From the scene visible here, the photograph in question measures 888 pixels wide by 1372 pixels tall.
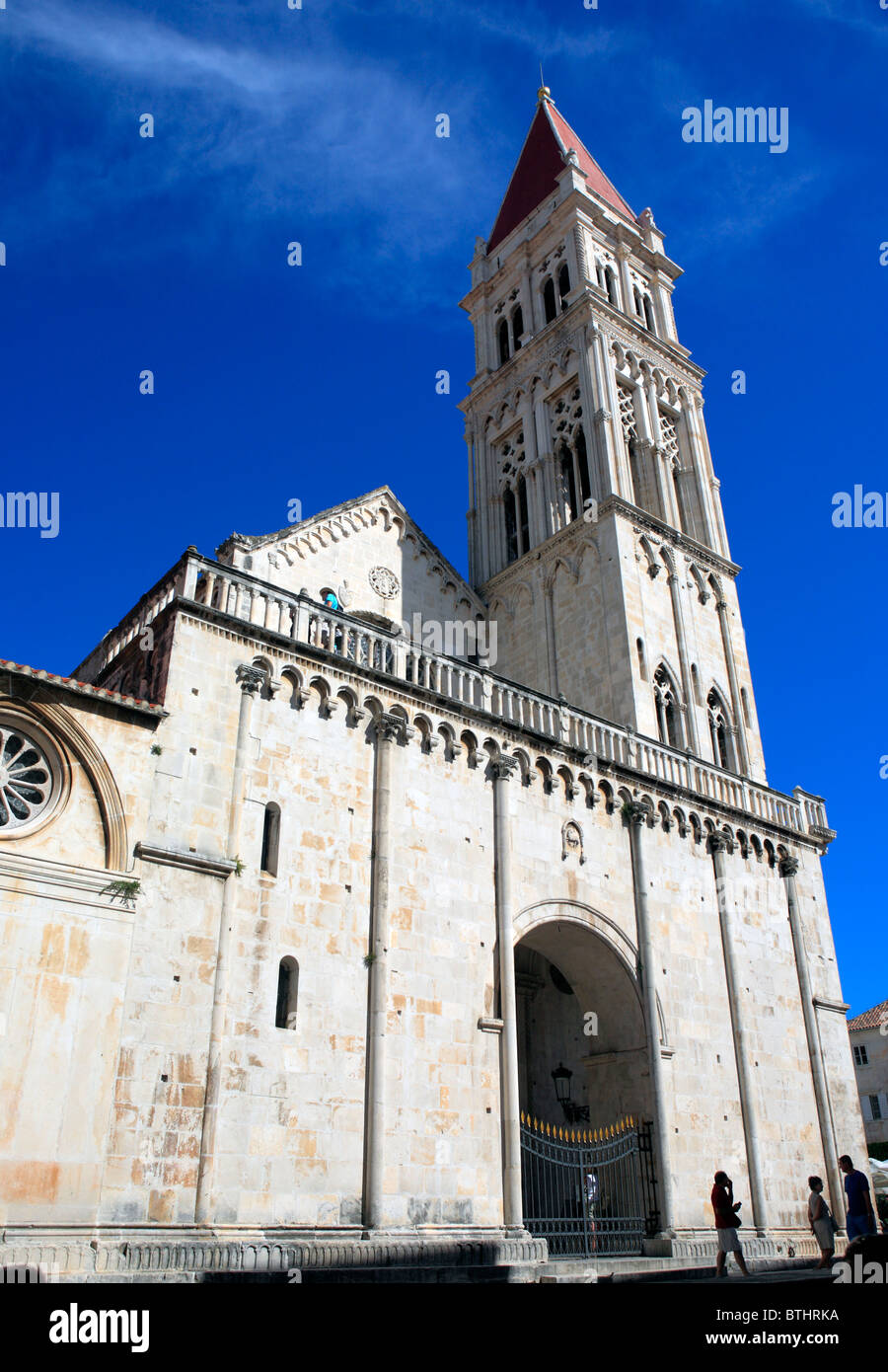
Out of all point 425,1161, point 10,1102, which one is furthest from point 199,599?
point 425,1161

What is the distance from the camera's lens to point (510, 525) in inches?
1196

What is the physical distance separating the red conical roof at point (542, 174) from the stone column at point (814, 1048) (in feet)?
77.8

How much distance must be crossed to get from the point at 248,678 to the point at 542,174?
92.8 feet

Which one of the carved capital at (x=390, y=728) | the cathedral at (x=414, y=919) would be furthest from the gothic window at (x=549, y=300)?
the carved capital at (x=390, y=728)

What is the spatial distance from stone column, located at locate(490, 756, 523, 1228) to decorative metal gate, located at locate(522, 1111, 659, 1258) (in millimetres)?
1252

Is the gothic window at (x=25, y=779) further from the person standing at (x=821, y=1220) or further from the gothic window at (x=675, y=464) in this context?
the gothic window at (x=675, y=464)

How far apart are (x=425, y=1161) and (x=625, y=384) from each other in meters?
22.9

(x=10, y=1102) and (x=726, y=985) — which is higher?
(x=726, y=985)

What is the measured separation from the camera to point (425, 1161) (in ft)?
46.2

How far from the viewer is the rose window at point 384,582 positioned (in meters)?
24.3

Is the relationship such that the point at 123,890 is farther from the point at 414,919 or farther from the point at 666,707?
the point at 666,707
